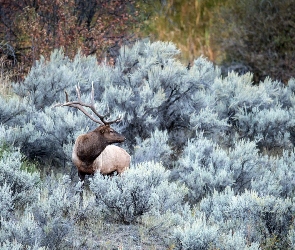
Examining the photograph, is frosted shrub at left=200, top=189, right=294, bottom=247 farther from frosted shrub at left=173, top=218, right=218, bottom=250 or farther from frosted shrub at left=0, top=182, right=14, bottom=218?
frosted shrub at left=0, top=182, right=14, bottom=218

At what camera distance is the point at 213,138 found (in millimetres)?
9648

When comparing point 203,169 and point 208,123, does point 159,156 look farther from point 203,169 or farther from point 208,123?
point 208,123

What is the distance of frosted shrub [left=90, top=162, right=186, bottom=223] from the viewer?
6430 mm

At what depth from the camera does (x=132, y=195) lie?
644cm

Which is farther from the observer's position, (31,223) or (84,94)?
(84,94)

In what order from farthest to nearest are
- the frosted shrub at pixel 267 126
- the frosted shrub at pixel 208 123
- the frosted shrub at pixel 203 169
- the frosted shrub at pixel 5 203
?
the frosted shrub at pixel 267 126 → the frosted shrub at pixel 208 123 → the frosted shrub at pixel 203 169 → the frosted shrub at pixel 5 203

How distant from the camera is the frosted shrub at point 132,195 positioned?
21.1ft

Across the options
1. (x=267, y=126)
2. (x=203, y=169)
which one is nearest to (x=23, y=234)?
(x=203, y=169)

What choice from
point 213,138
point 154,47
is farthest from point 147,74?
point 213,138

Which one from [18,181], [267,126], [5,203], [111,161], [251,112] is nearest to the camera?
[5,203]

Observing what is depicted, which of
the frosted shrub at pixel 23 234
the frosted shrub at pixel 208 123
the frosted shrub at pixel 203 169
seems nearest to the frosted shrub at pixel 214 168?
the frosted shrub at pixel 203 169

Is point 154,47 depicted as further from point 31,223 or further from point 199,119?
point 31,223

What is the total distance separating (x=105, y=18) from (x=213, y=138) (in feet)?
15.1

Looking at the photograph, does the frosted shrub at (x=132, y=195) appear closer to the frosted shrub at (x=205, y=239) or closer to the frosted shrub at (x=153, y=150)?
the frosted shrub at (x=205, y=239)
